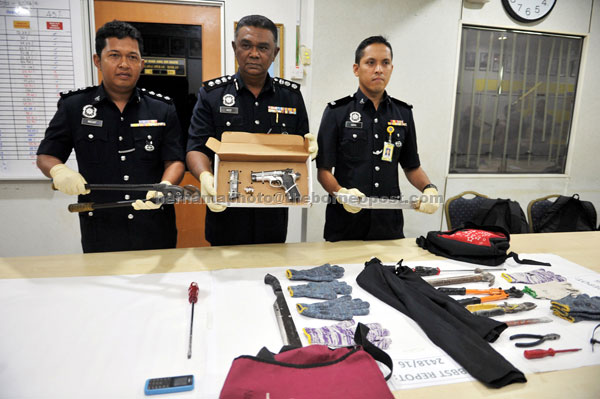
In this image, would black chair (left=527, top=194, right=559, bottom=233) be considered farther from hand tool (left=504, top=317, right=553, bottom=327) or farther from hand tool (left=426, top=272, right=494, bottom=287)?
hand tool (left=504, top=317, right=553, bottom=327)

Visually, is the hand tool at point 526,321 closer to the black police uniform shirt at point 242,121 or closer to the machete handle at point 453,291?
the machete handle at point 453,291

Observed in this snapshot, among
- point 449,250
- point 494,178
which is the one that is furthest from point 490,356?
point 494,178

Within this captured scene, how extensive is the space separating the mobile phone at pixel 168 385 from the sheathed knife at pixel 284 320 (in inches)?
12.2

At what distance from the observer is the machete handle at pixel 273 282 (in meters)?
1.52

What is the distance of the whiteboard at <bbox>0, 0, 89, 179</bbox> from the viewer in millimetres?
3150

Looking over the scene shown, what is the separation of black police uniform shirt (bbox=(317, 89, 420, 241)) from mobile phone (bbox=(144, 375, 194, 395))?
1.50 metres

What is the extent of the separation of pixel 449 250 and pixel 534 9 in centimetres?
313

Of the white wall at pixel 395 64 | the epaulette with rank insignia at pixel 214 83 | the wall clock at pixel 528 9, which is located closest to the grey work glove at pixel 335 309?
the epaulette with rank insignia at pixel 214 83

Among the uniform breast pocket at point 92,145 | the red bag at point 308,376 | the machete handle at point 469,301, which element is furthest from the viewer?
the uniform breast pocket at point 92,145

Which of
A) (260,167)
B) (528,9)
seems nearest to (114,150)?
(260,167)

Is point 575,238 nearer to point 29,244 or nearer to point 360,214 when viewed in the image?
point 360,214

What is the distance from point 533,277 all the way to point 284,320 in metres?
1.19

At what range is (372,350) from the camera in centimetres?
106

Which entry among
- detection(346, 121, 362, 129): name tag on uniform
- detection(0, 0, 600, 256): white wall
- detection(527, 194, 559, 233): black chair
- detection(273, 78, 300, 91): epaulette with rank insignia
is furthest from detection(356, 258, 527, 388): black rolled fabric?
detection(527, 194, 559, 233): black chair
